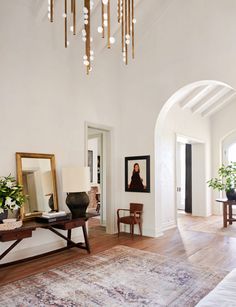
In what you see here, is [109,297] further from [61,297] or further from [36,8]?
[36,8]

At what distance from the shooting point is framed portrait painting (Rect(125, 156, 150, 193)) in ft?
19.0

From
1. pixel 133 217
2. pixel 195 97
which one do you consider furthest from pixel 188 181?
pixel 133 217

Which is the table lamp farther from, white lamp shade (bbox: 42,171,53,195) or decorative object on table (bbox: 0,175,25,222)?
decorative object on table (bbox: 0,175,25,222)

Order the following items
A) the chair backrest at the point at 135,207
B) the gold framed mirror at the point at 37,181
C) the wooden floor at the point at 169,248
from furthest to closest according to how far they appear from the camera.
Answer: the chair backrest at the point at 135,207
the gold framed mirror at the point at 37,181
the wooden floor at the point at 169,248

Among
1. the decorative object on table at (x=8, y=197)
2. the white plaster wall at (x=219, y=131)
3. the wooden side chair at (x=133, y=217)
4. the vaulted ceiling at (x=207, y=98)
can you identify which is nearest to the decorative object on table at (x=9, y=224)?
Result: the decorative object on table at (x=8, y=197)

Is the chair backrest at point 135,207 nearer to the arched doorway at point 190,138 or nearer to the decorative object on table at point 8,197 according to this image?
the arched doorway at point 190,138

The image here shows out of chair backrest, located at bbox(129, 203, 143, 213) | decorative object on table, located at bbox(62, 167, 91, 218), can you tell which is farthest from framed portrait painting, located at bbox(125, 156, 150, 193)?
decorative object on table, located at bbox(62, 167, 91, 218)

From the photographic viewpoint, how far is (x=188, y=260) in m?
4.13

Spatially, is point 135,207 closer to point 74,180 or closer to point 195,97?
point 74,180

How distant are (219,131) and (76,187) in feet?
19.5

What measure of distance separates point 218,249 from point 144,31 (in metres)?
4.76

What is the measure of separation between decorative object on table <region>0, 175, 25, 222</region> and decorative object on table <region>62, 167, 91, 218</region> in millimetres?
836

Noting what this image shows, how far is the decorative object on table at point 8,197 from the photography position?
11.9ft

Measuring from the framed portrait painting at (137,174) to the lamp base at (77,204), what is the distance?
1.66 meters
